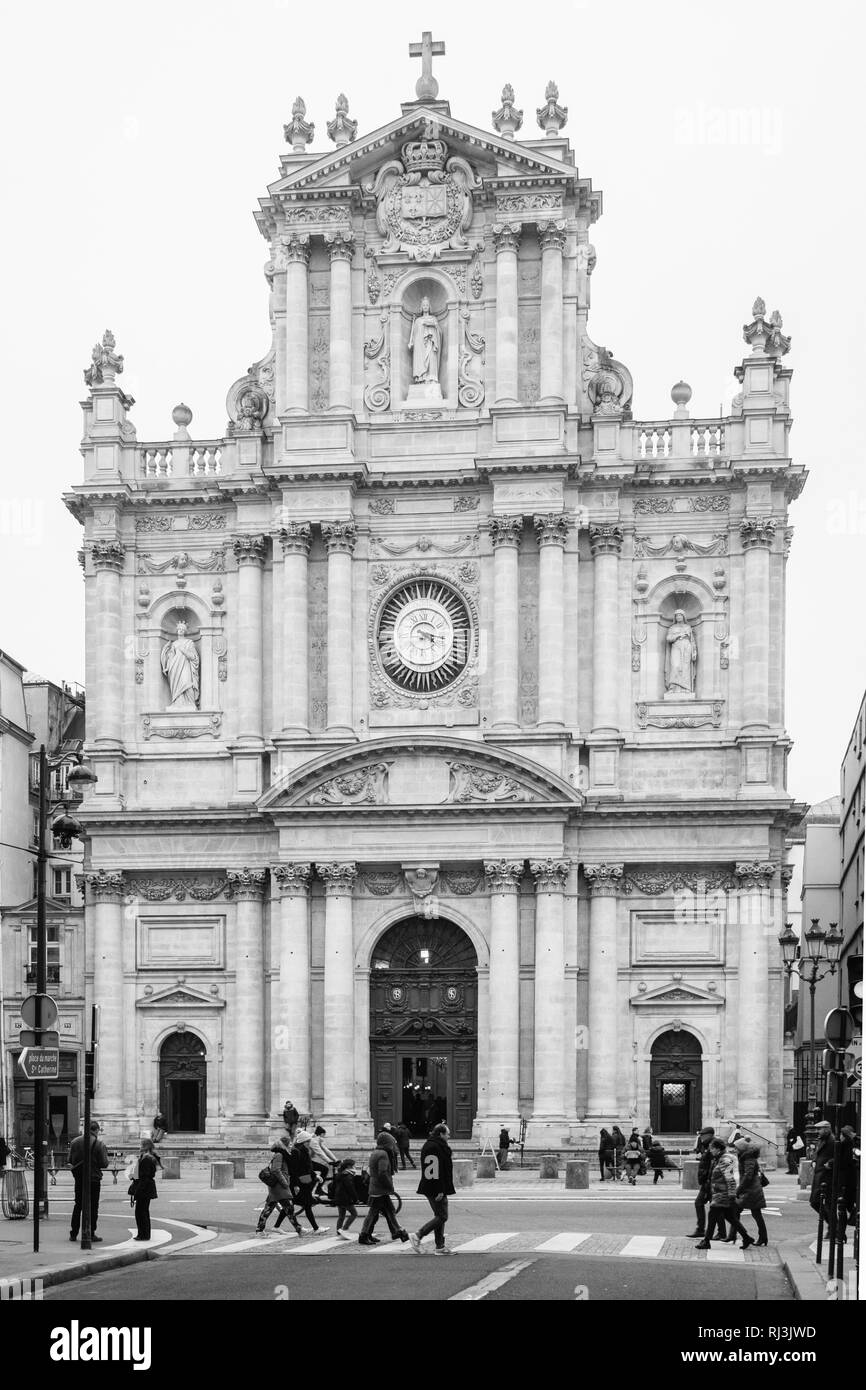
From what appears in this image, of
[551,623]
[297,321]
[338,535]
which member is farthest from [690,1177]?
[297,321]

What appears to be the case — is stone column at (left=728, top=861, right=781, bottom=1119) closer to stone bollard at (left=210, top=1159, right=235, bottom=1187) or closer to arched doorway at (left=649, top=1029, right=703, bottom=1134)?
arched doorway at (left=649, top=1029, right=703, bottom=1134)

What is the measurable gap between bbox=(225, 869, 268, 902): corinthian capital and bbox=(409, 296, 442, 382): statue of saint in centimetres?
1628

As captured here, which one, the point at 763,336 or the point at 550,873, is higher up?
the point at 763,336

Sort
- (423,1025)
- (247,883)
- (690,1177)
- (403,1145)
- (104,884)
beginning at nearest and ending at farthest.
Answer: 1. (690,1177)
2. (403,1145)
3. (423,1025)
4. (247,883)
5. (104,884)

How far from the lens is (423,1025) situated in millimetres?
61375

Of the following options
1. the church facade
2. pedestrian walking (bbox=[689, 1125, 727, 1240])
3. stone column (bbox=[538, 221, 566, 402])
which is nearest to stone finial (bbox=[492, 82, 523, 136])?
the church facade

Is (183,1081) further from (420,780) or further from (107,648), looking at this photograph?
(107,648)

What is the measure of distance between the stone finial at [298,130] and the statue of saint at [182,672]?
1614 cm

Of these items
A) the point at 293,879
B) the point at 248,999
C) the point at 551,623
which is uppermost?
the point at 551,623

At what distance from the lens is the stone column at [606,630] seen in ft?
201

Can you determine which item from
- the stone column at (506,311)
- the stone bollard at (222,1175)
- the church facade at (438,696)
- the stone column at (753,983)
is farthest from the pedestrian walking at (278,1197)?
the stone column at (506,311)

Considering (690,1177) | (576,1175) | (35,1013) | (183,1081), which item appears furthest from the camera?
(183,1081)

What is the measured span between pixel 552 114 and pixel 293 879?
25.1 metres
